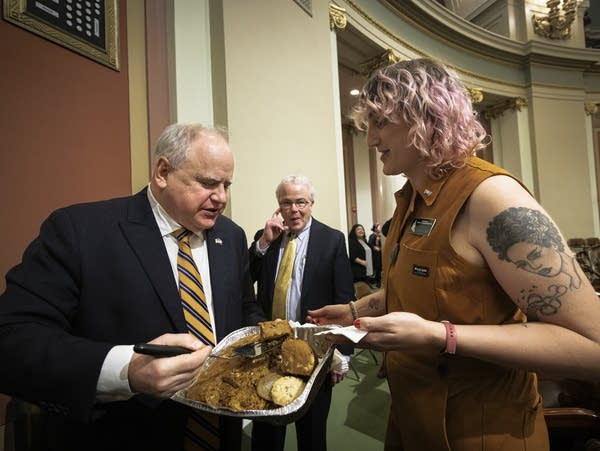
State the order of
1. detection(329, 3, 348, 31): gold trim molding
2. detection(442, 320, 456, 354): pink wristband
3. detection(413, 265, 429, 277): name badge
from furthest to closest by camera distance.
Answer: detection(329, 3, 348, 31): gold trim molding, detection(413, 265, 429, 277): name badge, detection(442, 320, 456, 354): pink wristband

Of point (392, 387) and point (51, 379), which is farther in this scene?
point (392, 387)

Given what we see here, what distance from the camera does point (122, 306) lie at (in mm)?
1104

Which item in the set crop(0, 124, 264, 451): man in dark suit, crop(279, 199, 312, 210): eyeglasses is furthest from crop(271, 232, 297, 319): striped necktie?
crop(0, 124, 264, 451): man in dark suit

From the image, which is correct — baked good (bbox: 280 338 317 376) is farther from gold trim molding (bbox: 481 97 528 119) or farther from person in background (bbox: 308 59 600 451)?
gold trim molding (bbox: 481 97 528 119)

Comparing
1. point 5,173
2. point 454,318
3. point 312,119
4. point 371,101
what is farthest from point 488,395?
point 312,119

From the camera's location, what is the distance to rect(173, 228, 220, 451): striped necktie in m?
1.18

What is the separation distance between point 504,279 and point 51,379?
4.00 ft

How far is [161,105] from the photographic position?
7.70 feet

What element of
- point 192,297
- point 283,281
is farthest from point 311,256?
point 192,297

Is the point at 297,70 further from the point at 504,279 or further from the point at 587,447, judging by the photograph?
the point at 587,447

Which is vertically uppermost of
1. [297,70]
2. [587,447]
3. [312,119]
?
[297,70]

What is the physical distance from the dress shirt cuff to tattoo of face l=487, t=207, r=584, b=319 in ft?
3.40

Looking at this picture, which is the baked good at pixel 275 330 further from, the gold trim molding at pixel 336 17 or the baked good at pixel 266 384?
the gold trim molding at pixel 336 17

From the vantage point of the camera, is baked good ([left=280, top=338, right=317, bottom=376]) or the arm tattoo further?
the arm tattoo
